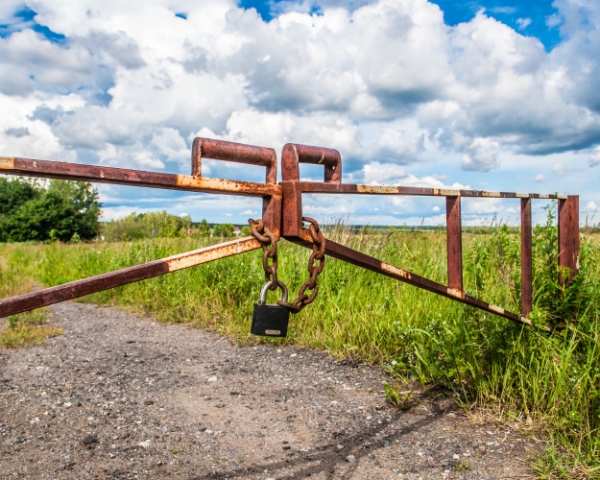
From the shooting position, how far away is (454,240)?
253 centimetres

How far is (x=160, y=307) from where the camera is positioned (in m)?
6.44

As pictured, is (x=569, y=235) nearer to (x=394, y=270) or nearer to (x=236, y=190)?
(x=394, y=270)

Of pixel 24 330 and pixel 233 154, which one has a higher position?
pixel 233 154

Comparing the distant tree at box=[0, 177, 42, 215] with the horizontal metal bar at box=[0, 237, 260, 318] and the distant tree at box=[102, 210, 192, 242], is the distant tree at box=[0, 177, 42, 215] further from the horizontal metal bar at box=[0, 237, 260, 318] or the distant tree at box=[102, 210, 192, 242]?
the horizontal metal bar at box=[0, 237, 260, 318]

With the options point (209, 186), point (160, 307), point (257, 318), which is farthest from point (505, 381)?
point (160, 307)

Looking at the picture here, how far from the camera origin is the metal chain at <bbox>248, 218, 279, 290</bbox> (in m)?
1.51

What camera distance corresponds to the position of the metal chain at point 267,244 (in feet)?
4.97

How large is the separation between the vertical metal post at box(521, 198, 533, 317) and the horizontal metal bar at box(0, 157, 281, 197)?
1.84 metres

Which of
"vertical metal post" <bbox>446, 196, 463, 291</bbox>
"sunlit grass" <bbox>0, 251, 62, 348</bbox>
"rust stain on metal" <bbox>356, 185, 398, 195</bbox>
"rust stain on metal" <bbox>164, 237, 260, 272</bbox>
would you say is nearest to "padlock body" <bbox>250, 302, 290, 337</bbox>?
"rust stain on metal" <bbox>164, 237, 260, 272</bbox>

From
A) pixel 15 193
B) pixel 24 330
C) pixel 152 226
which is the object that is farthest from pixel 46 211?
pixel 24 330

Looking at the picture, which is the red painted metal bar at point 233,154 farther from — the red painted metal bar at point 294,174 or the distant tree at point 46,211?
the distant tree at point 46,211

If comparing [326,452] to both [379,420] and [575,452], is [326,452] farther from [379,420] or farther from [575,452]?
[575,452]

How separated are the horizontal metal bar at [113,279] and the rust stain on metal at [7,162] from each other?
1.00 ft

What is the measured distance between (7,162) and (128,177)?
0.90 feet
